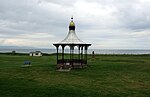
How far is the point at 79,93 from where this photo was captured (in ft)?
56.3

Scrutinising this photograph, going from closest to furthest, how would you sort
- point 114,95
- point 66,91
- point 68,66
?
point 114,95 → point 66,91 → point 68,66

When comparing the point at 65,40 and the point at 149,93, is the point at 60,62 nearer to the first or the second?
the point at 65,40

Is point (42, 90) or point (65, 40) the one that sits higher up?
point (65, 40)

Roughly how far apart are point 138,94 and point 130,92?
2.59ft

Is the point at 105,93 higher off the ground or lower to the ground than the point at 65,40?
lower

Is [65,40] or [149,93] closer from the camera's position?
[149,93]

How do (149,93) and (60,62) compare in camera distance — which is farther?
(60,62)

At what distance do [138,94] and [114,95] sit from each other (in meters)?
1.78

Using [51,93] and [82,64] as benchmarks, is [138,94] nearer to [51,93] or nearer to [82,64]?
[51,93]

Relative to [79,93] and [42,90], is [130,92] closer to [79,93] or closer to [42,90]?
[79,93]

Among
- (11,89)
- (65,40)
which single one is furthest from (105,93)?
(65,40)

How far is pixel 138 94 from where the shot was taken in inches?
680

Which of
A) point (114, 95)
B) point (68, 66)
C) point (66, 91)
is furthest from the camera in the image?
point (68, 66)

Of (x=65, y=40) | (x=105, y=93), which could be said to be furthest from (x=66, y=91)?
(x=65, y=40)
